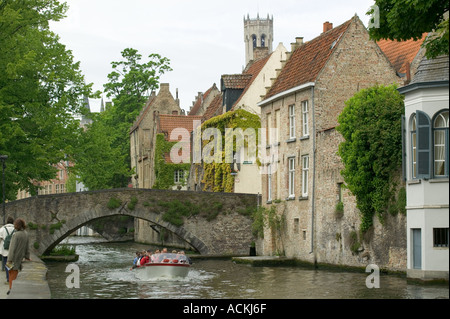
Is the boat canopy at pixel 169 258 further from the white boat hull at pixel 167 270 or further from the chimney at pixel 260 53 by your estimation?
the chimney at pixel 260 53

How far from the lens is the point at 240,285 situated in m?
26.9

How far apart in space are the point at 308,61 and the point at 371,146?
9938 mm

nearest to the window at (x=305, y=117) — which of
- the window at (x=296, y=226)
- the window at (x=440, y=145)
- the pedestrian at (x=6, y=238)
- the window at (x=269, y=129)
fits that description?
the window at (x=296, y=226)

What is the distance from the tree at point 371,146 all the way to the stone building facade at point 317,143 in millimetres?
1487

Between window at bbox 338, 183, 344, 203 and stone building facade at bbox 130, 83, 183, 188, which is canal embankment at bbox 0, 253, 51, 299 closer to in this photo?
window at bbox 338, 183, 344, 203

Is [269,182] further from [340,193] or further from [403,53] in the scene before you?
[403,53]

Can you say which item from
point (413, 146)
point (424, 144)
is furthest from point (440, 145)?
point (413, 146)

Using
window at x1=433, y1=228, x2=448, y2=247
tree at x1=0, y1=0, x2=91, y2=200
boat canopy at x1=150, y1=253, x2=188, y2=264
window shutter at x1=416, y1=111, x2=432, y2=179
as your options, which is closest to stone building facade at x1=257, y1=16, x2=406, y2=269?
window at x1=433, y1=228, x2=448, y2=247

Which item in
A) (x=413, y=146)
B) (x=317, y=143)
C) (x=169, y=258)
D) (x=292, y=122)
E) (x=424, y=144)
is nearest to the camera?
(x=424, y=144)

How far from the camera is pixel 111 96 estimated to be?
Result: 222 ft

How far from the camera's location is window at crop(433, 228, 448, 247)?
23250 millimetres

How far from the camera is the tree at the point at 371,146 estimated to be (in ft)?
88.2

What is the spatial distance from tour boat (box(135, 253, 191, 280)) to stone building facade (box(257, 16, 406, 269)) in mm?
5734
